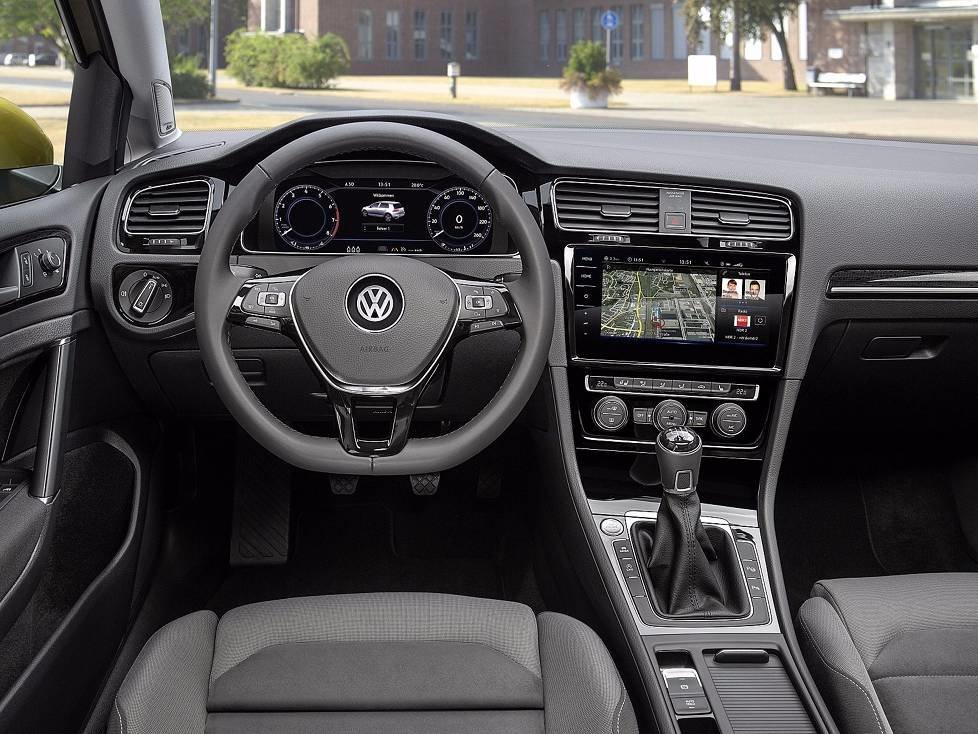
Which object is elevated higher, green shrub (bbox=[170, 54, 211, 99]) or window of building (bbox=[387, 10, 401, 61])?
window of building (bbox=[387, 10, 401, 61])

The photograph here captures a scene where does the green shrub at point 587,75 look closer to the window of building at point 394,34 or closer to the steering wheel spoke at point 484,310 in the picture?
the window of building at point 394,34

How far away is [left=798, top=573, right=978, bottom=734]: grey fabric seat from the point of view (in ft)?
5.98

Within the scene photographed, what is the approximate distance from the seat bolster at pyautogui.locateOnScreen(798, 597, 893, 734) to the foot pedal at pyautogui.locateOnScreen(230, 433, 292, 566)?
4.78 ft

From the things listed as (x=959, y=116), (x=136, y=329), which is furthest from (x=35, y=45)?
(x=959, y=116)

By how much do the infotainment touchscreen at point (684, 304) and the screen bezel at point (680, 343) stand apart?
0.04 feet

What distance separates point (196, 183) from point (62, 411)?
0.54 m

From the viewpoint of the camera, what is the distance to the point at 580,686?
70.1 inches

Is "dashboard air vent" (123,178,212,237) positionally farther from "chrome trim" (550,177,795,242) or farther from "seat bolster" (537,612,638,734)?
"seat bolster" (537,612,638,734)

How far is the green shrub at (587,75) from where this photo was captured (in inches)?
100

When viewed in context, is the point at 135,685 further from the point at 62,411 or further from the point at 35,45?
the point at 35,45

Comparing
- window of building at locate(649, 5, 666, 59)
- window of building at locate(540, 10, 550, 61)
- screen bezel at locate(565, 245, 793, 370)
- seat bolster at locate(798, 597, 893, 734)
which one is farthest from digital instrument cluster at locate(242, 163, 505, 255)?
seat bolster at locate(798, 597, 893, 734)

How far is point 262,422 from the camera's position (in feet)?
5.87

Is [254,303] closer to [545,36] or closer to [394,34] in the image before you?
[394,34]

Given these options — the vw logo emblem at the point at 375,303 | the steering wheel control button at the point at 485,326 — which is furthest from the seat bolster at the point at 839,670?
the vw logo emblem at the point at 375,303
